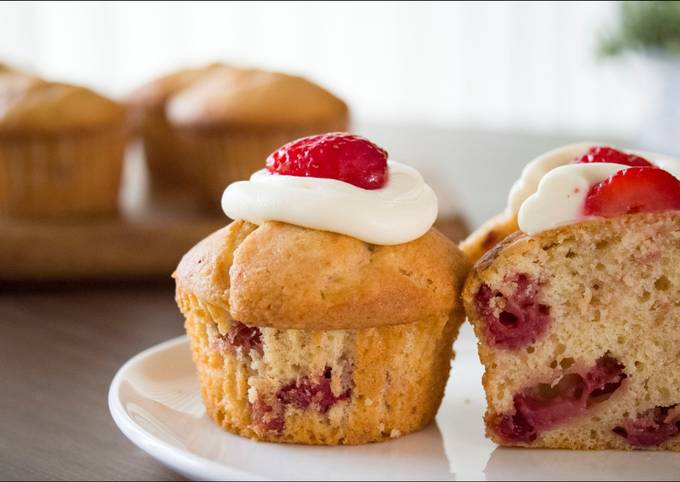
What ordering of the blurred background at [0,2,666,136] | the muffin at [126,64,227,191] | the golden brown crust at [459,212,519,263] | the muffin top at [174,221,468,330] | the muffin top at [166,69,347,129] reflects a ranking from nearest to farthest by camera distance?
the muffin top at [174,221,468,330] → the golden brown crust at [459,212,519,263] → the muffin top at [166,69,347,129] → the muffin at [126,64,227,191] → the blurred background at [0,2,666,136]

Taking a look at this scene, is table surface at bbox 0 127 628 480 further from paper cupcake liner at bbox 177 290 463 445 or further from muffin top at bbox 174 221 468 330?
muffin top at bbox 174 221 468 330

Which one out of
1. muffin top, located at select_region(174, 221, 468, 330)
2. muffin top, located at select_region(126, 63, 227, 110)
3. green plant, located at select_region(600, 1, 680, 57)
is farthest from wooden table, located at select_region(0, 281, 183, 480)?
green plant, located at select_region(600, 1, 680, 57)

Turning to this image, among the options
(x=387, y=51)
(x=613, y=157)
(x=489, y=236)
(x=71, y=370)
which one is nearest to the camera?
(x=613, y=157)

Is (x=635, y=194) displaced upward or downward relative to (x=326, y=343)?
upward

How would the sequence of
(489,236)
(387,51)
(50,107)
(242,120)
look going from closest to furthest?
1. (489,236)
2. (50,107)
3. (242,120)
4. (387,51)

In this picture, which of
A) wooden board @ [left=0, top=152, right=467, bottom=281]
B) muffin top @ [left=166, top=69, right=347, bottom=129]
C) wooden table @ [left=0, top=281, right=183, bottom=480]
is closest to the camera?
wooden table @ [left=0, top=281, right=183, bottom=480]

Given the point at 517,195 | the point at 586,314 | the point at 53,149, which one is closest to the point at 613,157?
the point at 517,195

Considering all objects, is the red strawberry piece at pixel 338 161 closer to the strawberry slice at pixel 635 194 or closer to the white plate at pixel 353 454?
the strawberry slice at pixel 635 194

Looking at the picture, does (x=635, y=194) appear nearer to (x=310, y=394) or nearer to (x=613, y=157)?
(x=613, y=157)
